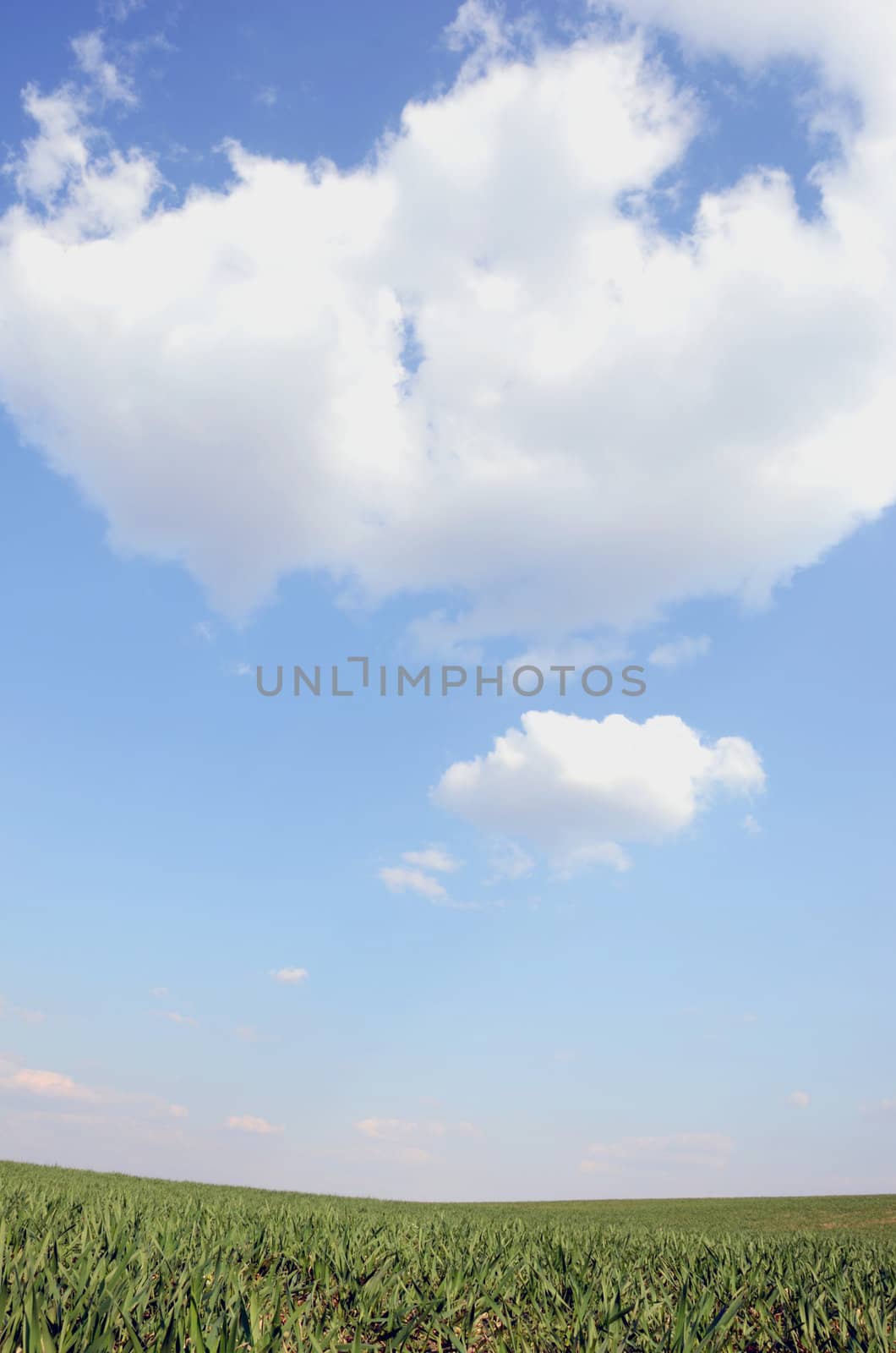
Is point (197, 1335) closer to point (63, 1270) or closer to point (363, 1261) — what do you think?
point (63, 1270)

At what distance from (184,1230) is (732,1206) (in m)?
49.4

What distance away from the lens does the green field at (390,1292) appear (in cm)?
379

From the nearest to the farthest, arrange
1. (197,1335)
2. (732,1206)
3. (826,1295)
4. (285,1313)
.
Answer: (197,1335), (285,1313), (826,1295), (732,1206)

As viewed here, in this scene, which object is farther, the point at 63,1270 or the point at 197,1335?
the point at 63,1270

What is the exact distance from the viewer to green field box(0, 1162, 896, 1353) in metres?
3.79

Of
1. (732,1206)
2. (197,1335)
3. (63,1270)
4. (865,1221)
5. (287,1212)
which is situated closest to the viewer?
(197,1335)

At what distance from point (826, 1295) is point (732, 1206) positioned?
48.3 metres

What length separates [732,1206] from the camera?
45438mm

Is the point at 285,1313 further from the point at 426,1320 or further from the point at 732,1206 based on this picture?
the point at 732,1206

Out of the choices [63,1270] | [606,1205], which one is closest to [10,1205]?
[63,1270]

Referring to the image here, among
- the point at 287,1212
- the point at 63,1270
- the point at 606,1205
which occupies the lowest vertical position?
the point at 606,1205

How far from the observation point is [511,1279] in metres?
5.53

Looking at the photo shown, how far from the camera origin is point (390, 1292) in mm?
5074

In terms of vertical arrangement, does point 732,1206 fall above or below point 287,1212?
below
